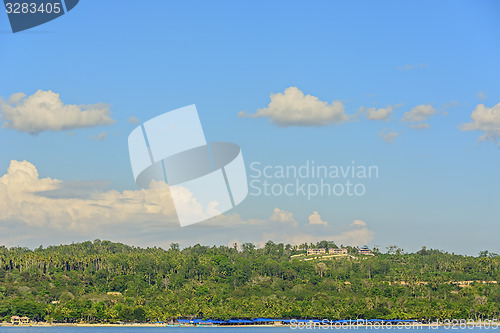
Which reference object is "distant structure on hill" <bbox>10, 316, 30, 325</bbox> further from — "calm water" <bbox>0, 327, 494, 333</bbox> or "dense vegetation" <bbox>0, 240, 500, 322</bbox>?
"calm water" <bbox>0, 327, 494, 333</bbox>

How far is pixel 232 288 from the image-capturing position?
16912 centimetres

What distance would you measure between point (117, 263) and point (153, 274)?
1226 cm

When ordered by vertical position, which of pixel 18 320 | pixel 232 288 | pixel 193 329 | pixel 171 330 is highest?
pixel 232 288

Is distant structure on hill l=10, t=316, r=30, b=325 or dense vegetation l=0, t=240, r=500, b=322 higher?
dense vegetation l=0, t=240, r=500, b=322

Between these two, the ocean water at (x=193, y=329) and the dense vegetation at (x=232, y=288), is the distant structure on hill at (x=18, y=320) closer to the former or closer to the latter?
the dense vegetation at (x=232, y=288)

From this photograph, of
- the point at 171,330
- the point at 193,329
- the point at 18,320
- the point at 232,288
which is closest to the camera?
the point at 171,330

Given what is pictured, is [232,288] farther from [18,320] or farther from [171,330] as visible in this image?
[18,320]

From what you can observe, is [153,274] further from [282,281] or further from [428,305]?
[428,305]

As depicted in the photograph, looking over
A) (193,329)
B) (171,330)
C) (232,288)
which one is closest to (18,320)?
(171,330)

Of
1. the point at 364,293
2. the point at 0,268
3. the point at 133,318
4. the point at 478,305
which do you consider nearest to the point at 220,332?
the point at 133,318

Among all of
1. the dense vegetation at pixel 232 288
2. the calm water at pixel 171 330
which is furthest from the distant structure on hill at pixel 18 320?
the calm water at pixel 171 330

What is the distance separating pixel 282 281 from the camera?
17062 centimetres

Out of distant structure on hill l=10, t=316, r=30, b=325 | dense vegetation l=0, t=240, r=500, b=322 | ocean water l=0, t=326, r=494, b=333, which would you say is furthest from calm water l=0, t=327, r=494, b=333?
distant structure on hill l=10, t=316, r=30, b=325

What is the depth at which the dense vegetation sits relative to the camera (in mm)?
142875
